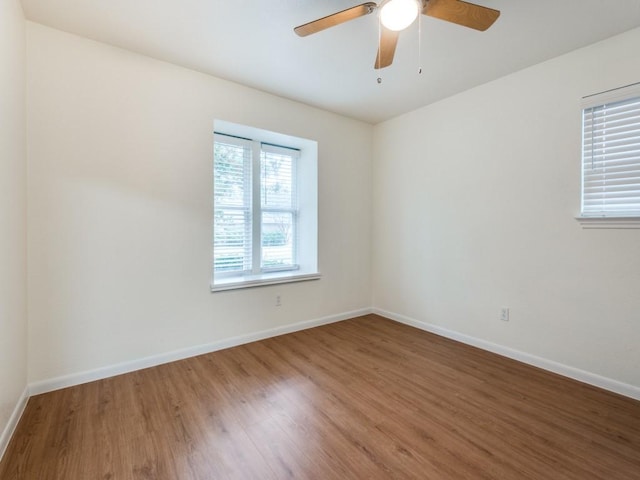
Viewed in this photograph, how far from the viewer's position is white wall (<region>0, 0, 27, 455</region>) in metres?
1.57

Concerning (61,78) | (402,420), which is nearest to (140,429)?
(402,420)

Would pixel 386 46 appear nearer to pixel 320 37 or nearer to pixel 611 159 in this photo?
pixel 320 37

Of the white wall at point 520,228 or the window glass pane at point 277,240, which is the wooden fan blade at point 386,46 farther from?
the window glass pane at point 277,240

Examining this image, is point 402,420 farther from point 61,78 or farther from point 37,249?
point 61,78

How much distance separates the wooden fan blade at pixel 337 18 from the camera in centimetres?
155

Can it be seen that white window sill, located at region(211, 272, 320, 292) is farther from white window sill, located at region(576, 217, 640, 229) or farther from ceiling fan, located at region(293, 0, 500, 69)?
white window sill, located at region(576, 217, 640, 229)

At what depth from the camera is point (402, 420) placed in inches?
71.9

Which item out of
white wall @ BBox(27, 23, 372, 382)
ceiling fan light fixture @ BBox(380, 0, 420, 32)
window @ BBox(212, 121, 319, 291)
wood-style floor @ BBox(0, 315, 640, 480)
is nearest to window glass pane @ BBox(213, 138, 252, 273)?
window @ BBox(212, 121, 319, 291)

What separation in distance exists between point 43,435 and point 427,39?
3.57 metres

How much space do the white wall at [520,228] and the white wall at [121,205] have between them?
182 centimetres

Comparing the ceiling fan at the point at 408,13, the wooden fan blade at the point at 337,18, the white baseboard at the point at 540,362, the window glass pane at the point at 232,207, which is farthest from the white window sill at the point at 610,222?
the window glass pane at the point at 232,207

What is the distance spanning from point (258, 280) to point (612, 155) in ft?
10.3

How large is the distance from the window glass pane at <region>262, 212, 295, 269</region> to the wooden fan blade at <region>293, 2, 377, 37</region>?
2.13m

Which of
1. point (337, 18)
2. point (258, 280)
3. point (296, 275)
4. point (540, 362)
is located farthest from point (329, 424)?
point (337, 18)
